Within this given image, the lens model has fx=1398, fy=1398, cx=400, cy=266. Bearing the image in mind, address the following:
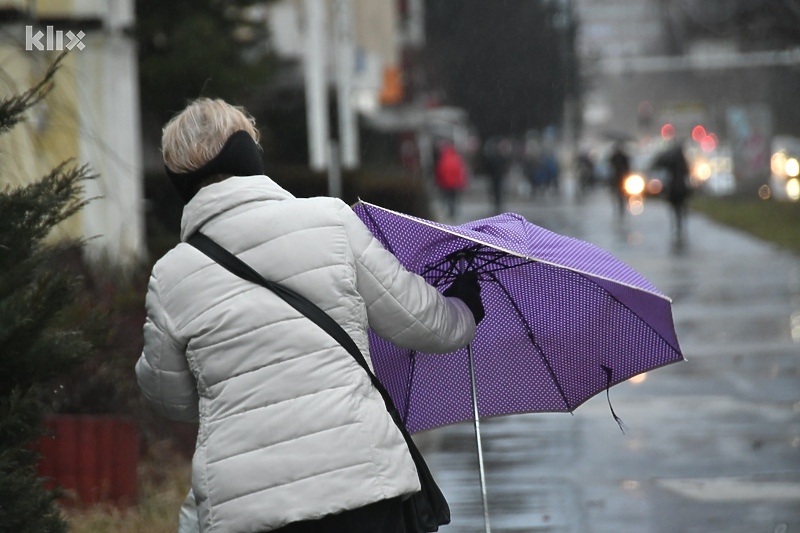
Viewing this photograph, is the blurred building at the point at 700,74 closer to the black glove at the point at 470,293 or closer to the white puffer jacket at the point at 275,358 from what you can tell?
the black glove at the point at 470,293

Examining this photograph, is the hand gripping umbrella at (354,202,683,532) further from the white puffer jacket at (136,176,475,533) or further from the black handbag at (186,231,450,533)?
the white puffer jacket at (136,176,475,533)

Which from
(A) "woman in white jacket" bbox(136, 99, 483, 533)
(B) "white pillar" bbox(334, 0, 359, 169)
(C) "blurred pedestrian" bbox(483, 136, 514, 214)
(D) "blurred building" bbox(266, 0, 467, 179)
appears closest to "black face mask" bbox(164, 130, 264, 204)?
(A) "woman in white jacket" bbox(136, 99, 483, 533)

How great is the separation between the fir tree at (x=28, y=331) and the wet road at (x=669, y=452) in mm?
2715

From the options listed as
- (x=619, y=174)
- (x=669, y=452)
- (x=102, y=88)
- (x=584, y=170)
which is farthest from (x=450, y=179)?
(x=669, y=452)

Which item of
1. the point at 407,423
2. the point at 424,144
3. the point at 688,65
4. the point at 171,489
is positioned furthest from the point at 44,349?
the point at 688,65

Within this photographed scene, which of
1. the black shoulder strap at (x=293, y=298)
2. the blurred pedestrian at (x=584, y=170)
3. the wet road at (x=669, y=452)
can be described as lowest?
the blurred pedestrian at (x=584, y=170)

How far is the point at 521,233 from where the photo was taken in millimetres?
3873

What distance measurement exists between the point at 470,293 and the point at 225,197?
2.78ft

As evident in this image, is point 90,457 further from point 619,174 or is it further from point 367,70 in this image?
point 619,174

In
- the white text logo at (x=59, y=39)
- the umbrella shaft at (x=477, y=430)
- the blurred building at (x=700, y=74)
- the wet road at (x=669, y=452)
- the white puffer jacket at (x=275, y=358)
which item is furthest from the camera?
the blurred building at (x=700, y=74)

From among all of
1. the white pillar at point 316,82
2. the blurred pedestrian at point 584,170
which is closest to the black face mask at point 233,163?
the white pillar at point 316,82

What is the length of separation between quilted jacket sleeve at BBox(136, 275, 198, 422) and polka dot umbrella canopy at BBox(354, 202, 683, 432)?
33.3 inches

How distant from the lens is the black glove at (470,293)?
384cm

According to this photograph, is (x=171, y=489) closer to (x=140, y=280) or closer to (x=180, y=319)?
(x=140, y=280)
